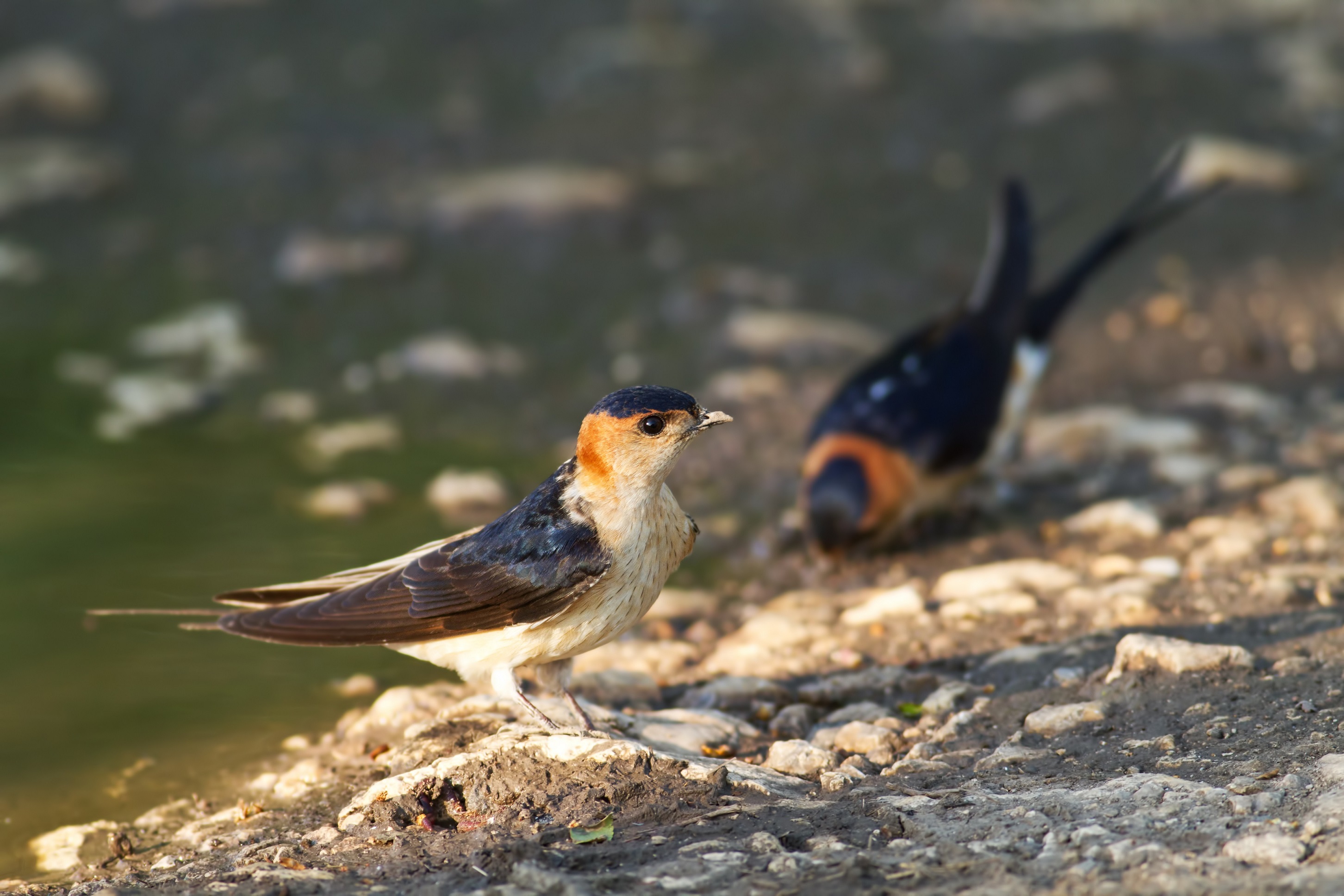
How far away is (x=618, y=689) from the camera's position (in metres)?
3.81

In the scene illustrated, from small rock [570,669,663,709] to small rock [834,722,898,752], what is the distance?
660 mm

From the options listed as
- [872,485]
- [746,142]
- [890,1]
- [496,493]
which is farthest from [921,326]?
[890,1]

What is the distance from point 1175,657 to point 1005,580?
3.48ft

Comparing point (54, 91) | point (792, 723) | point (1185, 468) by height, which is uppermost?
point (54, 91)

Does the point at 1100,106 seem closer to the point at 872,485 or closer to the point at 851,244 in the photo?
the point at 851,244

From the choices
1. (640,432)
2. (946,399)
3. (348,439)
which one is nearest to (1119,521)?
(946,399)

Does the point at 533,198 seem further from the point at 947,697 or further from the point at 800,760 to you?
the point at 800,760

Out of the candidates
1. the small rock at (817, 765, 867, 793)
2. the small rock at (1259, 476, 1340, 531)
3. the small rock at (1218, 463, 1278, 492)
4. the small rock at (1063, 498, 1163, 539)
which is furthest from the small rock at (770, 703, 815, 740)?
the small rock at (1218, 463, 1278, 492)

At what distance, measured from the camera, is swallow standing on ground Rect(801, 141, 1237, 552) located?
5027 mm

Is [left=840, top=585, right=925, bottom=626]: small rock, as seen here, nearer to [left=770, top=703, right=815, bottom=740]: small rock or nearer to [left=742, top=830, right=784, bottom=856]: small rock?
[left=770, top=703, right=815, bottom=740]: small rock

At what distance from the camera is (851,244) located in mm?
7555

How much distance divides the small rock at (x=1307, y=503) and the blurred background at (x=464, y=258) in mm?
1644

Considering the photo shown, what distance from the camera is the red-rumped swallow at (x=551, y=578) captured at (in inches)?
122

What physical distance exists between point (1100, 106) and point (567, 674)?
6494 millimetres
